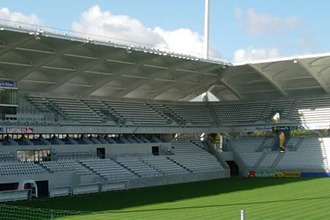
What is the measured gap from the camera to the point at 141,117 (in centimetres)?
4803

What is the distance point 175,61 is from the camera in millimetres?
42812

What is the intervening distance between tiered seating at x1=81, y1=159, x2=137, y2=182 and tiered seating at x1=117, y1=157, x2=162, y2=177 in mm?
750

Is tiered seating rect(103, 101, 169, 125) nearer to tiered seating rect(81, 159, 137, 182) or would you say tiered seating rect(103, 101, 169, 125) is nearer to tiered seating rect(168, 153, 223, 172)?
tiered seating rect(168, 153, 223, 172)

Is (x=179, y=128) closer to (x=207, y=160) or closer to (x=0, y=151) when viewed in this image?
(x=207, y=160)

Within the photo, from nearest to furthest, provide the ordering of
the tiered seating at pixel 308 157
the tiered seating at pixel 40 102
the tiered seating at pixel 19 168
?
the tiered seating at pixel 19 168 < the tiered seating at pixel 40 102 < the tiered seating at pixel 308 157

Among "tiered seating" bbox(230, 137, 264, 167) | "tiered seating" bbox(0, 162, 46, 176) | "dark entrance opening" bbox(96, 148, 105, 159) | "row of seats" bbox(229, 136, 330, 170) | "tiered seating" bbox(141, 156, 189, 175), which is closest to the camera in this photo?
"tiered seating" bbox(0, 162, 46, 176)

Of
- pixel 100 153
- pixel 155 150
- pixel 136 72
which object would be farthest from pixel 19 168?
pixel 155 150

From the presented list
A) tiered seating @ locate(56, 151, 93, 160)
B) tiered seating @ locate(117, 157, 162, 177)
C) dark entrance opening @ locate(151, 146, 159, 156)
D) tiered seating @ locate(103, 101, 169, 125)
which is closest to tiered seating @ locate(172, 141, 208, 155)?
dark entrance opening @ locate(151, 146, 159, 156)

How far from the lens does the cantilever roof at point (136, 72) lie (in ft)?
116

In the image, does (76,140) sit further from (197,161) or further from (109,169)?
(197,161)

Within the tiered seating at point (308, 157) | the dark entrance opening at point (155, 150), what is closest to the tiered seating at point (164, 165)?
the dark entrance opening at point (155, 150)

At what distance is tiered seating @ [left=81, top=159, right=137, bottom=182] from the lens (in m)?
38.3

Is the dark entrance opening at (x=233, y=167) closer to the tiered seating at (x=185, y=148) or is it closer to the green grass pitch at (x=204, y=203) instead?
the tiered seating at (x=185, y=148)

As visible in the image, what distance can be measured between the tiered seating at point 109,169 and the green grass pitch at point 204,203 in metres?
2.44
